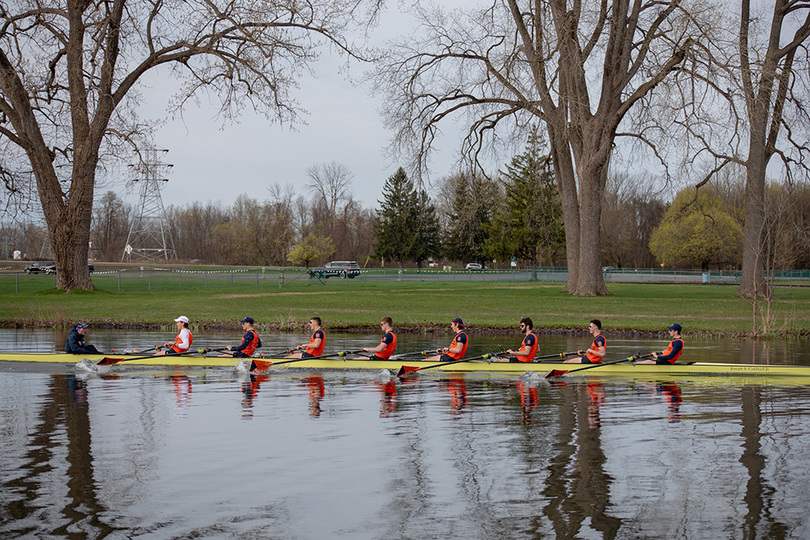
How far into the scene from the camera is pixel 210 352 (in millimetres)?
Result: 19484

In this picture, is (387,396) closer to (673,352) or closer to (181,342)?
(181,342)

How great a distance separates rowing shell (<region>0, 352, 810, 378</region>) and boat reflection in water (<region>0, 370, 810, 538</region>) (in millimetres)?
1412

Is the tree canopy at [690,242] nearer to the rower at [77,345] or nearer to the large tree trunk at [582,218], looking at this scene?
the large tree trunk at [582,218]

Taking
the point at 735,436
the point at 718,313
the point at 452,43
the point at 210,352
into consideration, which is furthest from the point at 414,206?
the point at 735,436

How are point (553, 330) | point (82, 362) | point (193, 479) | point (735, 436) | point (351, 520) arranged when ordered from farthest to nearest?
point (553, 330)
point (82, 362)
point (735, 436)
point (193, 479)
point (351, 520)

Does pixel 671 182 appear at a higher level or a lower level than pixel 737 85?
lower

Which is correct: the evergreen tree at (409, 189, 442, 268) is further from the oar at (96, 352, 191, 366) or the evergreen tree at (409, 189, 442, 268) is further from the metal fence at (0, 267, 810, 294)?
the oar at (96, 352, 191, 366)

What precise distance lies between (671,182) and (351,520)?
31920 millimetres

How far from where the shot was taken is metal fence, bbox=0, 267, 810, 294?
166 ft

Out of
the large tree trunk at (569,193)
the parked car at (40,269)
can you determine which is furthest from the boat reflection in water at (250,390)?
the parked car at (40,269)

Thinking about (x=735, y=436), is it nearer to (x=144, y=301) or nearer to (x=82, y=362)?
(x=82, y=362)

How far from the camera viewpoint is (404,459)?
9758 millimetres

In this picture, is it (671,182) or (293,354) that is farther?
(671,182)

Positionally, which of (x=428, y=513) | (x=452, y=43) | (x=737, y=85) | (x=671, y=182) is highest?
(x=452, y=43)
